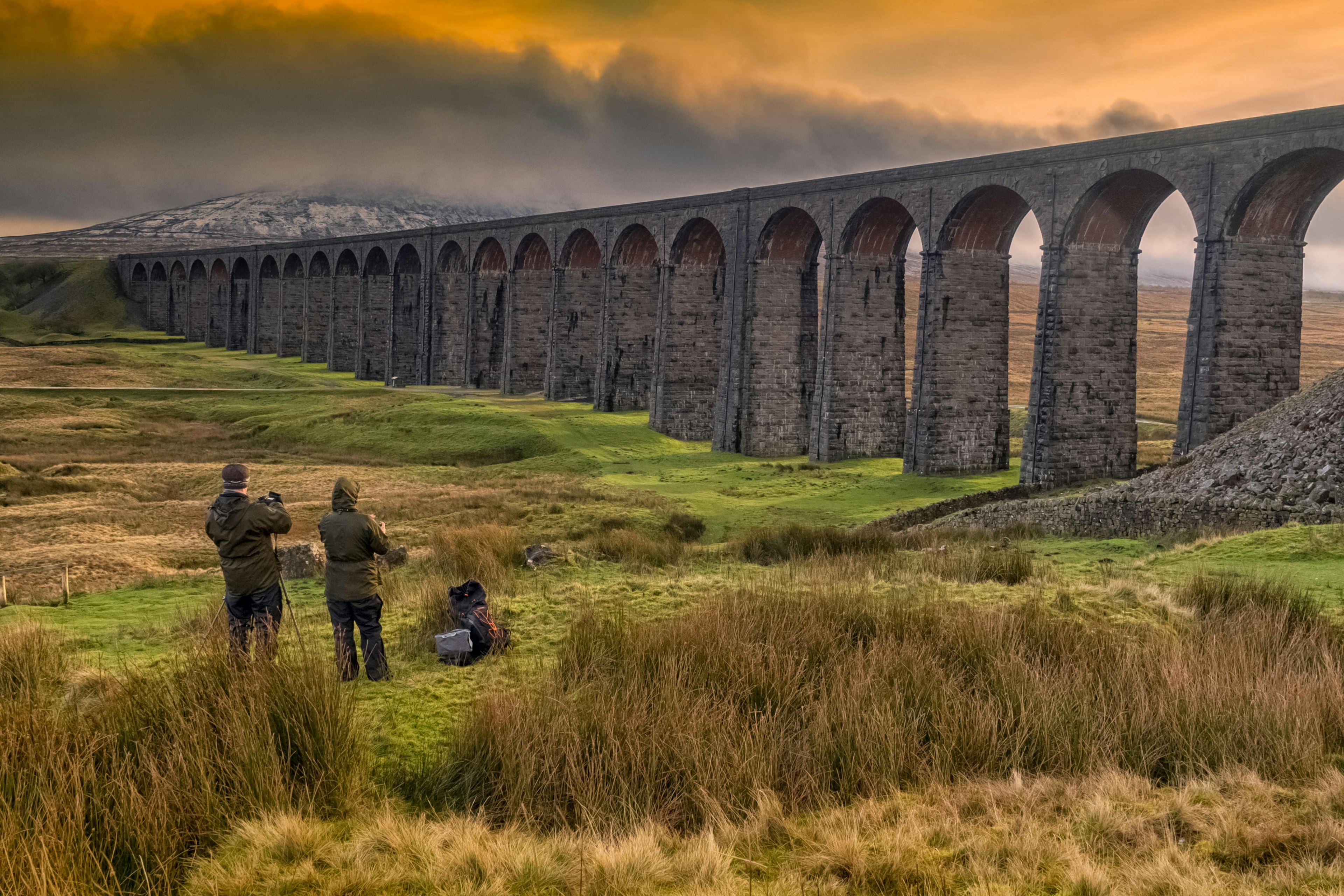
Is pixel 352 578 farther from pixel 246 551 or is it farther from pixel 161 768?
pixel 161 768

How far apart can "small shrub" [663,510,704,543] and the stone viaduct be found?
932 centimetres

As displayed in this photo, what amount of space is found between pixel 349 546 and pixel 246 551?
796 millimetres

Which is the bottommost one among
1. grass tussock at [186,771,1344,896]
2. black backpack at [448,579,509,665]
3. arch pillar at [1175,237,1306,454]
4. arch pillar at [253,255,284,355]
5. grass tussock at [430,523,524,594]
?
grass tussock at [186,771,1344,896]

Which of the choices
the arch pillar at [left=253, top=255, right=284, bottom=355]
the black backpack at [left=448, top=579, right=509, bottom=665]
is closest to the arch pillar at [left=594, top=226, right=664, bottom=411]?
the black backpack at [left=448, top=579, right=509, bottom=665]

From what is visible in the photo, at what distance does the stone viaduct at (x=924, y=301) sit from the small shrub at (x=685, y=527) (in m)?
9.32

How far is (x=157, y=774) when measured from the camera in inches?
198

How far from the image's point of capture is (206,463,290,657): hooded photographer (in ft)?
24.7

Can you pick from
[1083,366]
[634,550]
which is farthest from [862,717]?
[1083,366]

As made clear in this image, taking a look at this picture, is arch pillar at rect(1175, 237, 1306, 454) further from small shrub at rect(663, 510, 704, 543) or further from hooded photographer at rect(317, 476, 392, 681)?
hooded photographer at rect(317, 476, 392, 681)

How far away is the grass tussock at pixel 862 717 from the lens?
18.3ft

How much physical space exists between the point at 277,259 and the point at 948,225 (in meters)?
59.5

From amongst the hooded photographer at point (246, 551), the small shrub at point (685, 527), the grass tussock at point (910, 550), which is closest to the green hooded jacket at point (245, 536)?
the hooded photographer at point (246, 551)

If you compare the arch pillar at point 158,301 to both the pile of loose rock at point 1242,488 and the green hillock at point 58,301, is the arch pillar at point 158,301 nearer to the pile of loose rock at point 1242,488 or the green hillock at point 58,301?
the green hillock at point 58,301

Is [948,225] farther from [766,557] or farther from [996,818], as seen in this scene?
[996,818]
